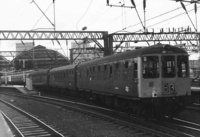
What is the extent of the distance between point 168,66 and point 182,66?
71cm

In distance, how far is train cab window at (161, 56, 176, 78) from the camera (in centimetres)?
1310

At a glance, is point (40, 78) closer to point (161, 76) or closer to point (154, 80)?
point (154, 80)

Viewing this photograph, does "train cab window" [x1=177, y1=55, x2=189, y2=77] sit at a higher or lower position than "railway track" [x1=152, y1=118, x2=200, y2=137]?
higher

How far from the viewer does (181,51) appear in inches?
533

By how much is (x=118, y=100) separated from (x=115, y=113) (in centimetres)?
68

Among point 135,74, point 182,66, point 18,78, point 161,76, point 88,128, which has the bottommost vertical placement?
point 88,128

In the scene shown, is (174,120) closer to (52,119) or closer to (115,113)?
(115,113)

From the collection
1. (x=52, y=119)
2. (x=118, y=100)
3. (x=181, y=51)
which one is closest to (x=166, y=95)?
(x=181, y=51)

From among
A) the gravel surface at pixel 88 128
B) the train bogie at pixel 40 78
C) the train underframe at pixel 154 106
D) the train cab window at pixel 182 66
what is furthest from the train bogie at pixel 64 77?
the train cab window at pixel 182 66

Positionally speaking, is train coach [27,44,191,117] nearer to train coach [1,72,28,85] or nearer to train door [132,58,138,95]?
train door [132,58,138,95]

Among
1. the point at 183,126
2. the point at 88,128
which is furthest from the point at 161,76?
the point at 88,128

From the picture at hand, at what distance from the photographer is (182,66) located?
1351 cm

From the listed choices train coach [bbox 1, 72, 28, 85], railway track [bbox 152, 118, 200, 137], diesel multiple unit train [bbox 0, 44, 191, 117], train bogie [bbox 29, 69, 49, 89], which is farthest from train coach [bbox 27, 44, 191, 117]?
train coach [bbox 1, 72, 28, 85]

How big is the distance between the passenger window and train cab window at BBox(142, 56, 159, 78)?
3.37 feet
